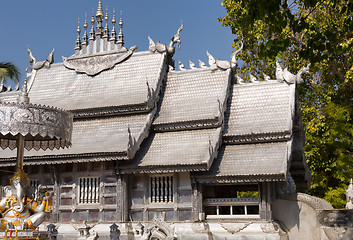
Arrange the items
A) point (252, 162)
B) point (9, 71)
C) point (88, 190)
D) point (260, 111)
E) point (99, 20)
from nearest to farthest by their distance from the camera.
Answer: point (252, 162) < point (88, 190) < point (260, 111) < point (99, 20) < point (9, 71)

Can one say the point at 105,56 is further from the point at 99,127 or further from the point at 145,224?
the point at 145,224

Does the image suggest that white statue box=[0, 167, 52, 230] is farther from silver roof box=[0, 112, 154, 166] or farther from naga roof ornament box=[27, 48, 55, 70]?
naga roof ornament box=[27, 48, 55, 70]

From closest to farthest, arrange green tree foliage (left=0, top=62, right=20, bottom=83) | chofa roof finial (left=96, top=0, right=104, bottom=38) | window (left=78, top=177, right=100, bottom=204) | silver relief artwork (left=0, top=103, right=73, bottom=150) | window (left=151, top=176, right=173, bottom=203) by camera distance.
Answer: silver relief artwork (left=0, top=103, right=73, bottom=150)
window (left=151, top=176, right=173, bottom=203)
window (left=78, top=177, right=100, bottom=204)
chofa roof finial (left=96, top=0, right=104, bottom=38)
green tree foliage (left=0, top=62, right=20, bottom=83)

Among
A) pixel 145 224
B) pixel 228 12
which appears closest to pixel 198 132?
pixel 145 224

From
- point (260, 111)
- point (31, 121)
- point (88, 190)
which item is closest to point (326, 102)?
point (260, 111)

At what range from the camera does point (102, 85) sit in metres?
20.6

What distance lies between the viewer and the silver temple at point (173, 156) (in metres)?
16.5

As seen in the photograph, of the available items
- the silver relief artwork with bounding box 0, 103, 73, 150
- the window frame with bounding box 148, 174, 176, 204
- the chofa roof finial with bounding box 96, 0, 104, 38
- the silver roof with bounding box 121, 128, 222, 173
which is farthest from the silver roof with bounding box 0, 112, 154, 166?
the silver relief artwork with bounding box 0, 103, 73, 150

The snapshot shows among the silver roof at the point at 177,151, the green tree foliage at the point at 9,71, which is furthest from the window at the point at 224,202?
the green tree foliage at the point at 9,71

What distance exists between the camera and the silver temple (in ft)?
54.1

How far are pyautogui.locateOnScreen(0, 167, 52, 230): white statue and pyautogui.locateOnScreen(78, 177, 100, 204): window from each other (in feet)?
20.9

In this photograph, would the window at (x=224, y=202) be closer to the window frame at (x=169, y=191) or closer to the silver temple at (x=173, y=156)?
the silver temple at (x=173, y=156)

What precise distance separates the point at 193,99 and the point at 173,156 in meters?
3.08

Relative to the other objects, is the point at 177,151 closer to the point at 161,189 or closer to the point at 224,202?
the point at 161,189
